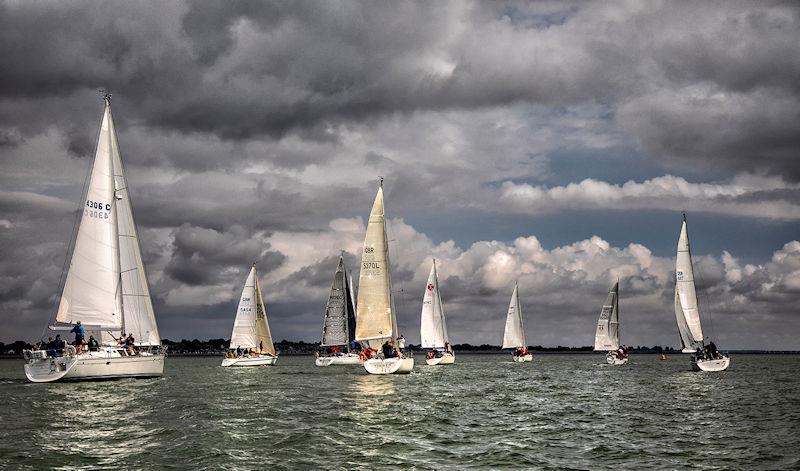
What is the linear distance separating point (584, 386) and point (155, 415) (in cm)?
Result: 3623

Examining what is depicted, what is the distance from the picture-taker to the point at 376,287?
6094 centimetres

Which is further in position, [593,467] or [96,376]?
[96,376]

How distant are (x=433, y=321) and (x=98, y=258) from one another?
54.8 meters

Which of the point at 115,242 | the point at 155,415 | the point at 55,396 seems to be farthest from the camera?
the point at 115,242

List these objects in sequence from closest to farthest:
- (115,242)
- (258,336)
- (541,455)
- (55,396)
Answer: (541,455) → (55,396) → (115,242) → (258,336)

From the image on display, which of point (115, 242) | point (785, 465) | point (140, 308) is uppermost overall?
point (115, 242)

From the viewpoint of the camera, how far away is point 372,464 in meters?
22.2

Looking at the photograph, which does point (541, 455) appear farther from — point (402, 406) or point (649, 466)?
point (402, 406)

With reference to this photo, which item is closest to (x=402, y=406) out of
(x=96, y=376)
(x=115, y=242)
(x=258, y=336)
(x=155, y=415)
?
(x=155, y=415)

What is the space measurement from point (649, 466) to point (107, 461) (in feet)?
51.2

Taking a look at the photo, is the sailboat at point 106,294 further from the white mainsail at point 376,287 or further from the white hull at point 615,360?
the white hull at point 615,360

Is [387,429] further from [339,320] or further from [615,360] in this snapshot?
[615,360]

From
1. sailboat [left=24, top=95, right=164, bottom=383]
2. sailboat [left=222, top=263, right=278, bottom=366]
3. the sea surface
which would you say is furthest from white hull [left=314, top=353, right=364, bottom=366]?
the sea surface

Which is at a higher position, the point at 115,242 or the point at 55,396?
the point at 115,242
